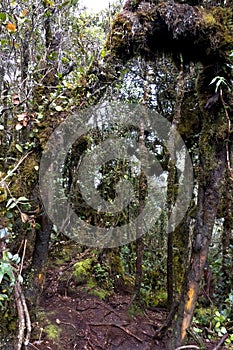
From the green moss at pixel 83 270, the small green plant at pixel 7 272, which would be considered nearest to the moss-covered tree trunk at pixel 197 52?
the small green plant at pixel 7 272

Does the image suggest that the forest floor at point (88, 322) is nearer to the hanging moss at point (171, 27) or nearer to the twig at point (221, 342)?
the twig at point (221, 342)

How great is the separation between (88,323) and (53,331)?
780 mm

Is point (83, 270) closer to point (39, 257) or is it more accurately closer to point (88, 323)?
point (88, 323)

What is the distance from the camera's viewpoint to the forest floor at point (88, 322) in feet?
12.9

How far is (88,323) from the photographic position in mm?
4559

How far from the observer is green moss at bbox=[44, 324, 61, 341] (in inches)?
150

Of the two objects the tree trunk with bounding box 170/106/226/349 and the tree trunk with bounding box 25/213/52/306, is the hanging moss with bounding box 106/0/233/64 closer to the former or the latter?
the tree trunk with bounding box 170/106/226/349

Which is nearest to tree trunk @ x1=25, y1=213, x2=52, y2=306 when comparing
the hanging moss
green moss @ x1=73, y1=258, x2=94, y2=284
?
the hanging moss

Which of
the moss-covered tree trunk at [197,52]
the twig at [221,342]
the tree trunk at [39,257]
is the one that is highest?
the moss-covered tree trunk at [197,52]

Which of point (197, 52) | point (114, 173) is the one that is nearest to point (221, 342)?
point (197, 52)

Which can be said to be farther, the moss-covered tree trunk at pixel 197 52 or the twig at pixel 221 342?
the moss-covered tree trunk at pixel 197 52

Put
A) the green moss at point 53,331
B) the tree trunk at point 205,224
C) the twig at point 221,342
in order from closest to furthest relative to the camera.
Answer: the twig at point 221,342, the tree trunk at point 205,224, the green moss at point 53,331

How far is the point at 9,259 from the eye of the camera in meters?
1.98

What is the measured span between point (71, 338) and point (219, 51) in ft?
12.5
